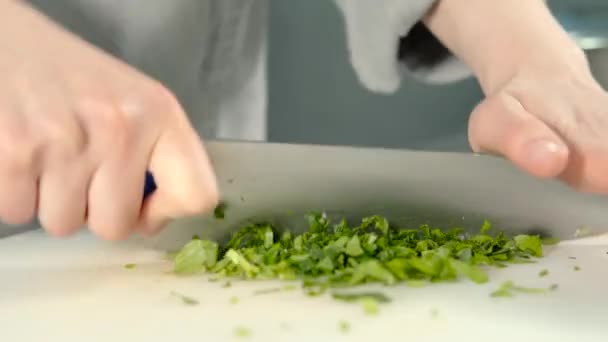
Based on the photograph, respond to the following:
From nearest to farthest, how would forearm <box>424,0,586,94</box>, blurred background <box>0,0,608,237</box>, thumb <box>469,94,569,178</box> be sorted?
thumb <box>469,94,569,178</box> < forearm <box>424,0,586,94</box> < blurred background <box>0,0,608,237</box>

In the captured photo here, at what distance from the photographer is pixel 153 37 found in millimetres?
803

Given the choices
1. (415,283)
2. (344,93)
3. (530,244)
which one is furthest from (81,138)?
(344,93)

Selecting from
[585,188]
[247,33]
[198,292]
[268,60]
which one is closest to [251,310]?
[198,292]

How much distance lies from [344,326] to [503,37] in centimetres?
36

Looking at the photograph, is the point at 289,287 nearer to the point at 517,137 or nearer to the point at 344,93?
the point at 517,137

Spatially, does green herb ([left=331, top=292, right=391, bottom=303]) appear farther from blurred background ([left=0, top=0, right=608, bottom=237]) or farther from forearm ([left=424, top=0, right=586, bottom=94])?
blurred background ([left=0, top=0, right=608, bottom=237])

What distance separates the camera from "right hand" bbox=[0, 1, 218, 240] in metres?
0.49

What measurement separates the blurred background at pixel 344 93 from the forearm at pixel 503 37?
43cm

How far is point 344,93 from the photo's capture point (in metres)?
1.21

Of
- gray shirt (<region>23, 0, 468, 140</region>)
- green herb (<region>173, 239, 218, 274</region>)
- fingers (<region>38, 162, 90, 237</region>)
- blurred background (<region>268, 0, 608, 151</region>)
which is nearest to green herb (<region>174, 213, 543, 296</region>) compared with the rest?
green herb (<region>173, 239, 218, 274</region>)

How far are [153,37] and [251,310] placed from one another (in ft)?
1.28

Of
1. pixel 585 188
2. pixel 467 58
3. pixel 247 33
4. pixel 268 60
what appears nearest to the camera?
pixel 585 188

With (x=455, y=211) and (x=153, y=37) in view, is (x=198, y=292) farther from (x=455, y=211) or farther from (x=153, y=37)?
(x=153, y=37)

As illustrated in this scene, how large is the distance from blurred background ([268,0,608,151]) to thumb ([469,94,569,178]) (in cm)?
53
